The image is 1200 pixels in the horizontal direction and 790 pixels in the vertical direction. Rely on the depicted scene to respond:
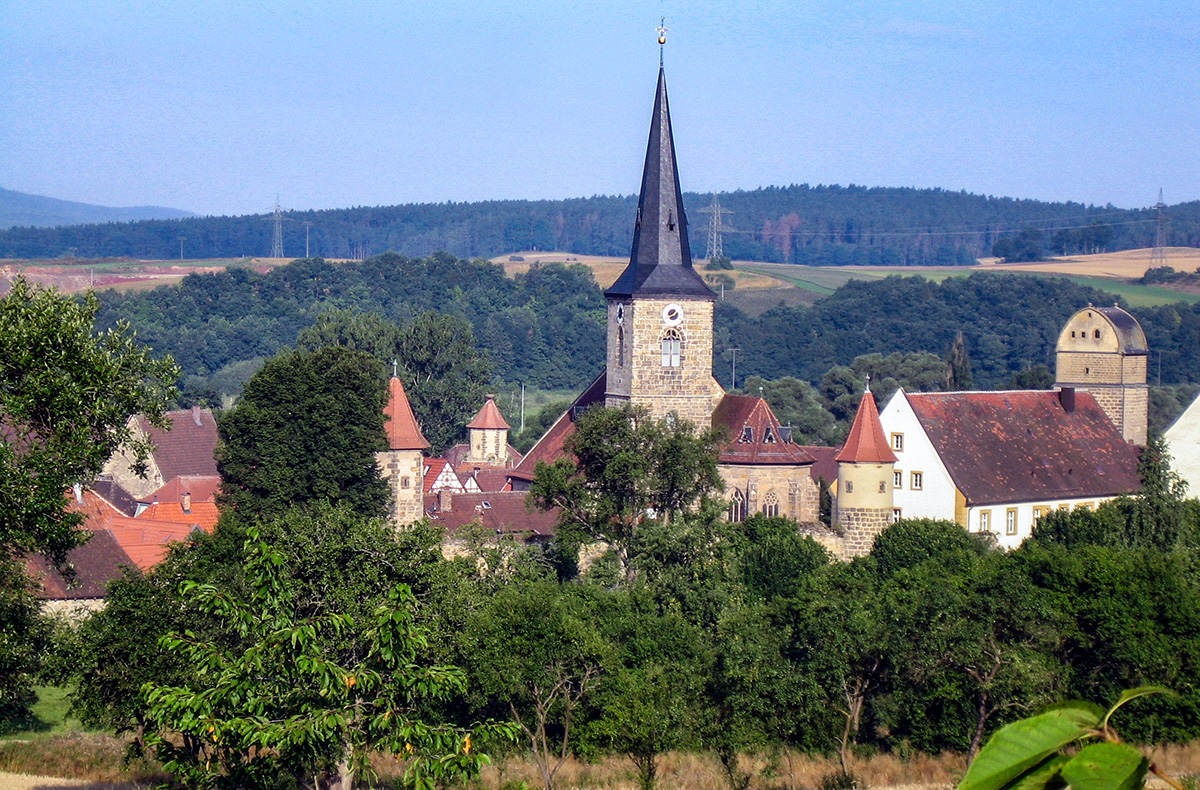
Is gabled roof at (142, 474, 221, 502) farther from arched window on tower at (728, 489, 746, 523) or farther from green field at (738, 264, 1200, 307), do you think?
green field at (738, 264, 1200, 307)

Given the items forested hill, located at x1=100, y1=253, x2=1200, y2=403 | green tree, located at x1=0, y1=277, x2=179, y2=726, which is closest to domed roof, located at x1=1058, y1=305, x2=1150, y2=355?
green tree, located at x1=0, y1=277, x2=179, y2=726

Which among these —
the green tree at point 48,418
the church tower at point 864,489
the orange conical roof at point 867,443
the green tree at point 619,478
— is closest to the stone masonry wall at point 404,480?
the green tree at point 619,478

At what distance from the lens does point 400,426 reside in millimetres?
48656

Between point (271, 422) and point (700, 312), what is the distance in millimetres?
13819

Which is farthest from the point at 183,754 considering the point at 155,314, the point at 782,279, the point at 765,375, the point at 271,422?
the point at 782,279

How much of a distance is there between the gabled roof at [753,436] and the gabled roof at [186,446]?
25.2m


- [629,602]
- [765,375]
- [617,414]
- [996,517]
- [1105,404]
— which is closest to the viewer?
[629,602]

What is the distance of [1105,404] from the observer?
5709 centimetres

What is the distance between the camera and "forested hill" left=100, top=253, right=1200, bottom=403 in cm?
12212

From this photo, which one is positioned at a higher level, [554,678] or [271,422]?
[271,422]

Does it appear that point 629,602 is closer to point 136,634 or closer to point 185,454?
point 136,634

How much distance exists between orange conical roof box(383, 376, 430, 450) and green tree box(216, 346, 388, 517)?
399 centimetres

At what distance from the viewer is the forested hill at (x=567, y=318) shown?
12212 centimetres

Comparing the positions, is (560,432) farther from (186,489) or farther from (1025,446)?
(1025,446)
